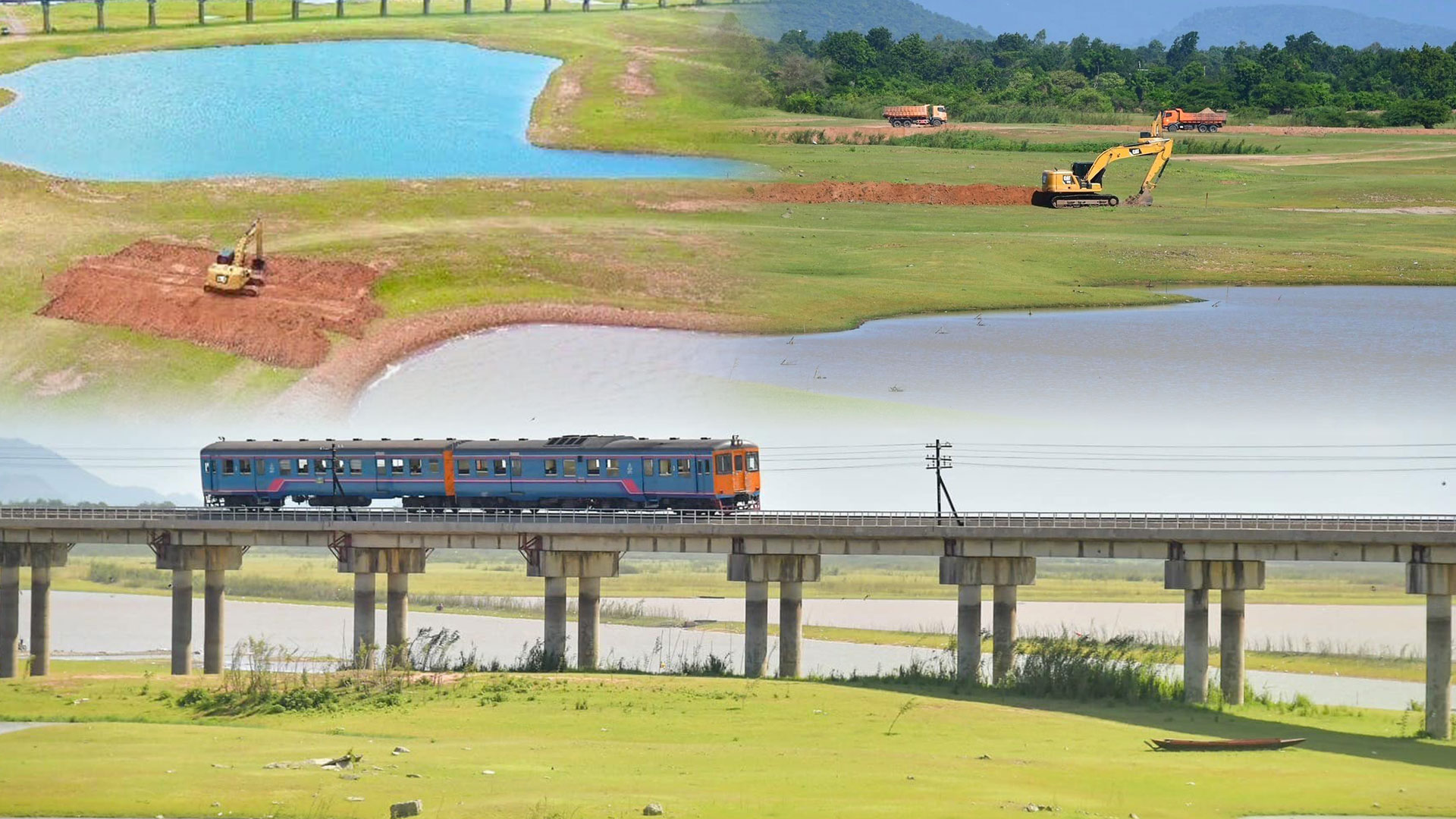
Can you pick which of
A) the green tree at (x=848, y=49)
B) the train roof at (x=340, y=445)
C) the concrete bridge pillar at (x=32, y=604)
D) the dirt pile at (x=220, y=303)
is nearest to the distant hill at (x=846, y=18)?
the green tree at (x=848, y=49)

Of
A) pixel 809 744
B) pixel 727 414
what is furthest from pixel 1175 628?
pixel 809 744

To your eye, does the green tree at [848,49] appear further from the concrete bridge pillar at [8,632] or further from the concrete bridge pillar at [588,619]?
the concrete bridge pillar at [8,632]

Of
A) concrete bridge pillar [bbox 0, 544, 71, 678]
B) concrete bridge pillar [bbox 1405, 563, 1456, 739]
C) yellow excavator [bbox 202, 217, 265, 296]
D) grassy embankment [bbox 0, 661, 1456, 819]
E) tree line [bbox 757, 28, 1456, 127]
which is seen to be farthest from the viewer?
tree line [bbox 757, 28, 1456, 127]

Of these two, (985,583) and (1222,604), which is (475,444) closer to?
(985,583)

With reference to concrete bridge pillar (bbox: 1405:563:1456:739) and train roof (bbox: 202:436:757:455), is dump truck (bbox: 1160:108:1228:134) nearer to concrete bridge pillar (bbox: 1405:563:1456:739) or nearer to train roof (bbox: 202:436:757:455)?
train roof (bbox: 202:436:757:455)

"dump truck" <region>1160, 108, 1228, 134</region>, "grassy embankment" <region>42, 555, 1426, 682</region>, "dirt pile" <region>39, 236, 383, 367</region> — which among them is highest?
"dump truck" <region>1160, 108, 1228, 134</region>

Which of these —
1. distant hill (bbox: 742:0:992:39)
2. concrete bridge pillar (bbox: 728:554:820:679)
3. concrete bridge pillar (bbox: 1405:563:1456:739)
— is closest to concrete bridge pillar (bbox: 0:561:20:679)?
concrete bridge pillar (bbox: 728:554:820:679)
